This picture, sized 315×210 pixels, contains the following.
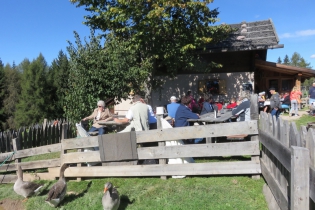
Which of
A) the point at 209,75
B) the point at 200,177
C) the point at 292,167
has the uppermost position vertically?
the point at 209,75

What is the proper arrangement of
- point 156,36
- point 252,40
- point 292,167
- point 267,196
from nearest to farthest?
point 292,167
point 267,196
point 156,36
point 252,40

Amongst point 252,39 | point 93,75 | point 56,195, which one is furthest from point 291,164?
point 252,39

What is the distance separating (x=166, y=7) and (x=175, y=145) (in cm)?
810

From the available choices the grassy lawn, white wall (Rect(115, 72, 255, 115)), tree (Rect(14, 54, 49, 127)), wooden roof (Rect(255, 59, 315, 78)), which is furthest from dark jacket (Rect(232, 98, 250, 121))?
tree (Rect(14, 54, 49, 127))

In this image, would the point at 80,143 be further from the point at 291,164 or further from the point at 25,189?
the point at 291,164

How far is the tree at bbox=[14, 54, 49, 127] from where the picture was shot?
28641mm

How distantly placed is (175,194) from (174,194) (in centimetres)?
2

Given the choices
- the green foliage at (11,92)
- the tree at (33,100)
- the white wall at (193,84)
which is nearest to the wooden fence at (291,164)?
the white wall at (193,84)

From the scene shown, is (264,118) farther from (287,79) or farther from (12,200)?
(287,79)

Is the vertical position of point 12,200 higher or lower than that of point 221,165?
lower

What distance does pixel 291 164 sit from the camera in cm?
269

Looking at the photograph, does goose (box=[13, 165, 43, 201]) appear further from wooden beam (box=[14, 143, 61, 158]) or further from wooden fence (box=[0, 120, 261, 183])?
wooden beam (box=[14, 143, 61, 158])

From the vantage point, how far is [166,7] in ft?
40.2

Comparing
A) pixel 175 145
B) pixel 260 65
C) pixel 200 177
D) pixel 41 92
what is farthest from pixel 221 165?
pixel 41 92
